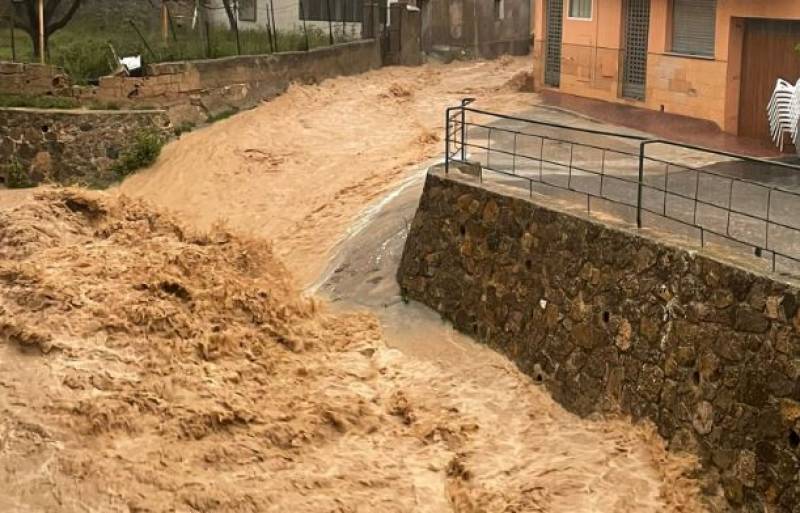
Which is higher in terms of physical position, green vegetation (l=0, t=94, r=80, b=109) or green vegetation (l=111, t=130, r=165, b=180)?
green vegetation (l=0, t=94, r=80, b=109)

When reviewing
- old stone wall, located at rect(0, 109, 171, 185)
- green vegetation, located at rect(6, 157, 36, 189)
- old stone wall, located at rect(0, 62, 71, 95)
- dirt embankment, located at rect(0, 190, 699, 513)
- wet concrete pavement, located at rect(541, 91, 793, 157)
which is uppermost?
old stone wall, located at rect(0, 62, 71, 95)

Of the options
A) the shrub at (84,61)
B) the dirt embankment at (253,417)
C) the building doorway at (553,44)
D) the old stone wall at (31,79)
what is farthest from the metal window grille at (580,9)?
the dirt embankment at (253,417)

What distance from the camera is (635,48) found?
22656mm

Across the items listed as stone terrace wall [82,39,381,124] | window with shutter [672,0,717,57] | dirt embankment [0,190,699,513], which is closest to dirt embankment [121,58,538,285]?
stone terrace wall [82,39,381,124]

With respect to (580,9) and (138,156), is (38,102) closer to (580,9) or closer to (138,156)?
(138,156)

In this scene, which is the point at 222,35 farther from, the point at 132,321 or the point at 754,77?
the point at 132,321

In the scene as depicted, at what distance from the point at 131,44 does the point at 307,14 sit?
6914mm

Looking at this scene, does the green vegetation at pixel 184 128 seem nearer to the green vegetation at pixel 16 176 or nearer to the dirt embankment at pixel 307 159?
the dirt embankment at pixel 307 159

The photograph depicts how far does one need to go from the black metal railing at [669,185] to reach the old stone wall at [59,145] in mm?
6720

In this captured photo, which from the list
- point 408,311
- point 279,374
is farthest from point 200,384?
point 408,311

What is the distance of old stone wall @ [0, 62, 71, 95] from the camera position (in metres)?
22.5

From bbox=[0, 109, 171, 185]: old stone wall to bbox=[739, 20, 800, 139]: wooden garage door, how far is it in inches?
431

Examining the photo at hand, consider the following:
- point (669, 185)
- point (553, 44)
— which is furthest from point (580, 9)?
point (669, 185)

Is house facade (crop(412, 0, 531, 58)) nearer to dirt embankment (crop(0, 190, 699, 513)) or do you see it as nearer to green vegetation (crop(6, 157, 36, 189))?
green vegetation (crop(6, 157, 36, 189))
